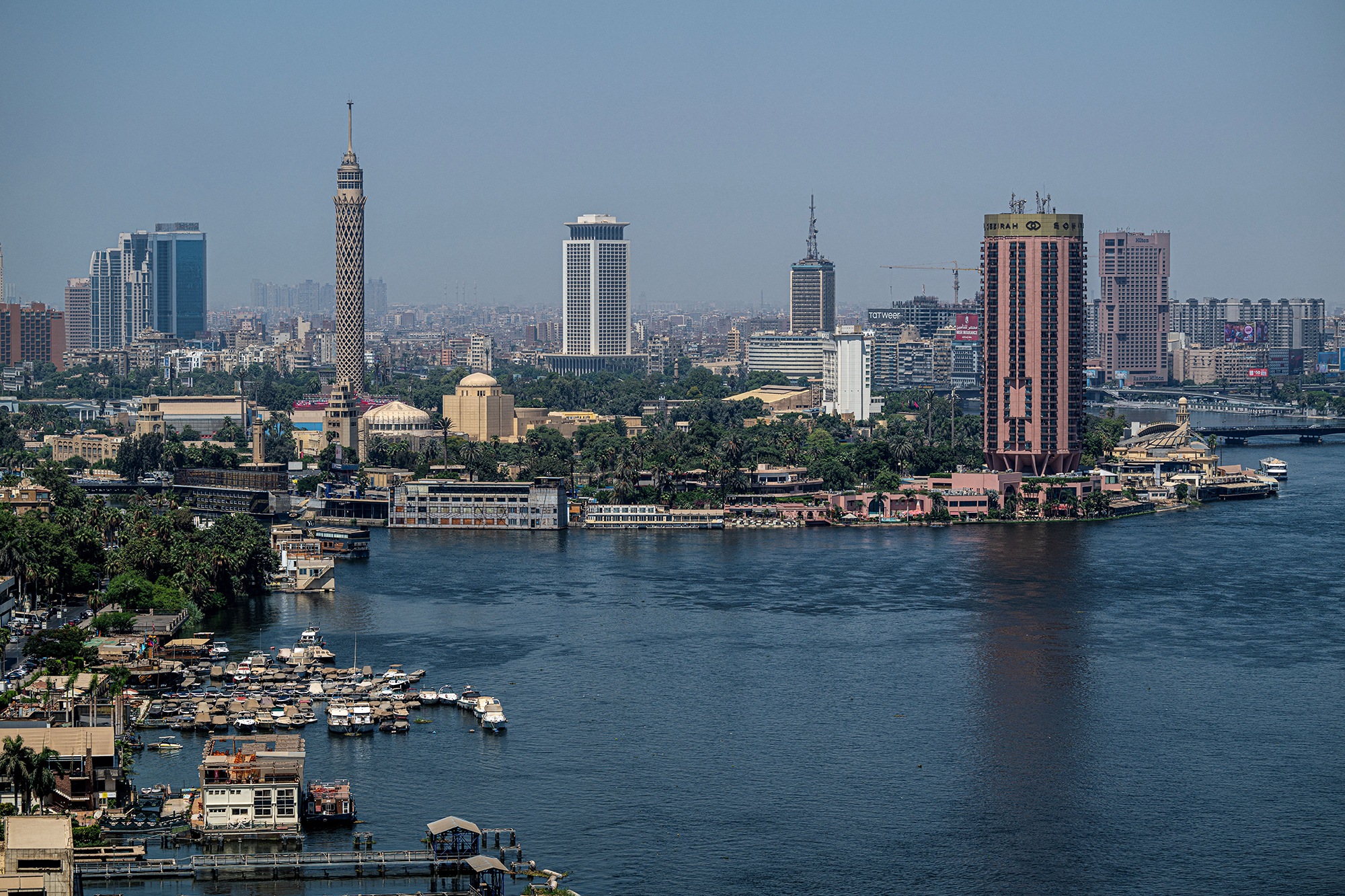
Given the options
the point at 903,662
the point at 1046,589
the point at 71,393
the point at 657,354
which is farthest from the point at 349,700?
the point at 657,354

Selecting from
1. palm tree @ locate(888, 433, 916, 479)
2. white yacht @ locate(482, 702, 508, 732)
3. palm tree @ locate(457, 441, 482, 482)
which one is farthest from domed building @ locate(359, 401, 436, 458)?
white yacht @ locate(482, 702, 508, 732)

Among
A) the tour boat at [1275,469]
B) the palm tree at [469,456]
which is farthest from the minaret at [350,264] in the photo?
the tour boat at [1275,469]

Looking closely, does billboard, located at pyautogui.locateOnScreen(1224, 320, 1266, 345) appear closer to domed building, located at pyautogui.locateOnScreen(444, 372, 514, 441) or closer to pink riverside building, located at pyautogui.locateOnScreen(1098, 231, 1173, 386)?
pink riverside building, located at pyautogui.locateOnScreen(1098, 231, 1173, 386)

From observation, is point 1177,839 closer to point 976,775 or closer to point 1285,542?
point 976,775

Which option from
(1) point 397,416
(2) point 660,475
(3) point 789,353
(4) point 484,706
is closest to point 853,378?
(3) point 789,353

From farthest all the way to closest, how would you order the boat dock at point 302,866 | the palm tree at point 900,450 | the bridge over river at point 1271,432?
the bridge over river at point 1271,432
the palm tree at point 900,450
the boat dock at point 302,866

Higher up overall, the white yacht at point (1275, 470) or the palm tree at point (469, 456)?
the palm tree at point (469, 456)

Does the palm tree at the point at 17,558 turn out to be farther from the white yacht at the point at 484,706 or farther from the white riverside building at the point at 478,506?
the white riverside building at the point at 478,506
